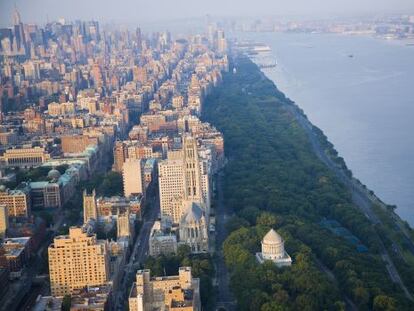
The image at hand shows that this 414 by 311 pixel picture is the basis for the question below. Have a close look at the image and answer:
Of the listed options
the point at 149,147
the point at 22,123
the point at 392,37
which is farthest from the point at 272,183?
the point at 392,37

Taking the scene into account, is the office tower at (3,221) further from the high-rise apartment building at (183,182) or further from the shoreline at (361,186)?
the shoreline at (361,186)

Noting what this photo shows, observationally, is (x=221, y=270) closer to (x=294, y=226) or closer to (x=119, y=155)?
(x=294, y=226)

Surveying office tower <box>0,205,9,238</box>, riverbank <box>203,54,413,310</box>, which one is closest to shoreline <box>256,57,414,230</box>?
riverbank <box>203,54,413,310</box>

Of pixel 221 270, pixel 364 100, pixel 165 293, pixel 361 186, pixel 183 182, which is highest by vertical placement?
pixel 183 182

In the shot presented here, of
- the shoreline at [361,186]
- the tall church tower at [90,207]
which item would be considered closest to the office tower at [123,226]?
the tall church tower at [90,207]

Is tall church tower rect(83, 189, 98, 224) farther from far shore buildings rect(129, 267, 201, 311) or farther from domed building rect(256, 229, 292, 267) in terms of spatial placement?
far shore buildings rect(129, 267, 201, 311)

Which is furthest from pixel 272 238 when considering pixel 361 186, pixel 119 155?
pixel 119 155

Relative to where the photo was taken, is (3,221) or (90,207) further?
(90,207)
